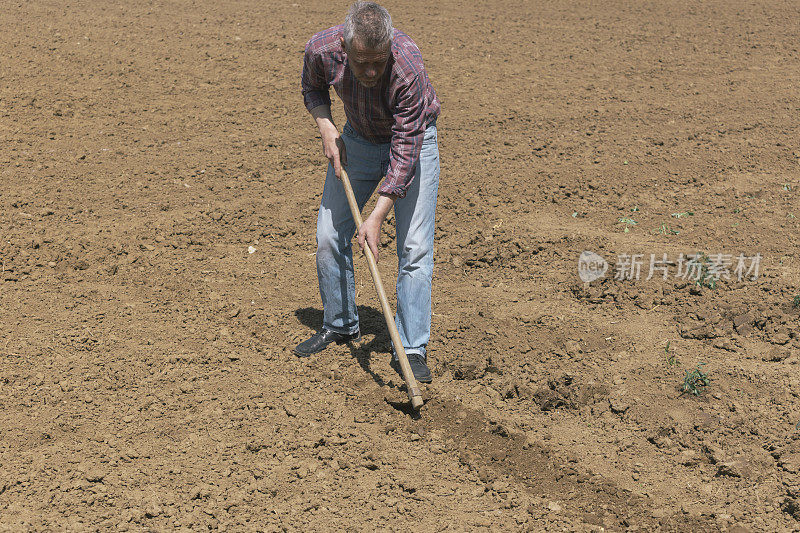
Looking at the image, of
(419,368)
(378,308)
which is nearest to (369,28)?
(419,368)

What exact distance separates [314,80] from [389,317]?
117 cm

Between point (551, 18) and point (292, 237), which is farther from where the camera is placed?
point (551, 18)

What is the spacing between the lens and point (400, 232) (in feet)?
13.1

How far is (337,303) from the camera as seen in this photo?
4262 mm

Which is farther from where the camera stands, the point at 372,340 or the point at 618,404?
the point at 372,340

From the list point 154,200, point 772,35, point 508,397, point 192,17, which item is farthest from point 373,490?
point 772,35

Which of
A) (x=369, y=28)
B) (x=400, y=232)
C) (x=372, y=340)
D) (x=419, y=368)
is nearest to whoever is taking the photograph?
(x=369, y=28)

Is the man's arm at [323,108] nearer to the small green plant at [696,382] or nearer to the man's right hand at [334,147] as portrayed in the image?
the man's right hand at [334,147]

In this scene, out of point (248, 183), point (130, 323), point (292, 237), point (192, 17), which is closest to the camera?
point (130, 323)

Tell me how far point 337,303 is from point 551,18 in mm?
6826

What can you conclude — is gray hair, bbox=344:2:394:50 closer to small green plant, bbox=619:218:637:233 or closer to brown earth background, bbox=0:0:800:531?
brown earth background, bbox=0:0:800:531

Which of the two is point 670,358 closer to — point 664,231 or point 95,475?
point 664,231

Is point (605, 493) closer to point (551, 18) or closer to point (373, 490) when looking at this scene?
point (373, 490)

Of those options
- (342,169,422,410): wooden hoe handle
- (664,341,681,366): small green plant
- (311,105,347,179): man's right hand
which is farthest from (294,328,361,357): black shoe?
(664,341,681,366): small green plant
